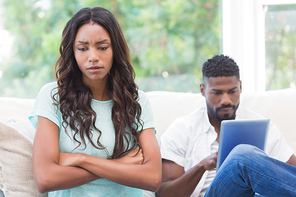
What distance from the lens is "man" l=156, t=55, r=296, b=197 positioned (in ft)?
5.07

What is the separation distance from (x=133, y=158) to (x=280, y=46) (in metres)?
1.78

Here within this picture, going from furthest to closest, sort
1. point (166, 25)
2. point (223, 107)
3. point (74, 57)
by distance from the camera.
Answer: point (166, 25), point (223, 107), point (74, 57)

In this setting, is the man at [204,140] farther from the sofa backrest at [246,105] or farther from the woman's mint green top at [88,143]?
the woman's mint green top at [88,143]

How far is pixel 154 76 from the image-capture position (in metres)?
2.69

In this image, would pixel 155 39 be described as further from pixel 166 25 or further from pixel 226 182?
pixel 226 182

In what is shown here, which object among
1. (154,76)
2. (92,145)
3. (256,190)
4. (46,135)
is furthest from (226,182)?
(154,76)

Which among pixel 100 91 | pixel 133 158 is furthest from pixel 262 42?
pixel 133 158

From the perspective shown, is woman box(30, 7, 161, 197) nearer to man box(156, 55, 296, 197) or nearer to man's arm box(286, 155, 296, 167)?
man box(156, 55, 296, 197)

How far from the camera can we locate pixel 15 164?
4.33ft

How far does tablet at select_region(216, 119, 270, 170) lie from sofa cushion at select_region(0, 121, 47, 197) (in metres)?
0.75

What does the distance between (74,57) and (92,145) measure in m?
0.38

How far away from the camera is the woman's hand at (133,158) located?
1.34 metres

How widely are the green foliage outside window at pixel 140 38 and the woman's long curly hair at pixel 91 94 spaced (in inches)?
44.3

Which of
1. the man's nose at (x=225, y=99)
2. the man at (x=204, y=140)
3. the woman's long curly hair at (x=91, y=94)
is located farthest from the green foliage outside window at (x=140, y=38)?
the woman's long curly hair at (x=91, y=94)
